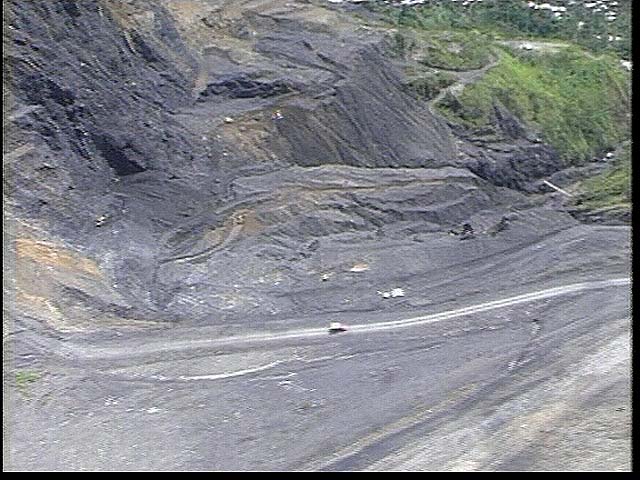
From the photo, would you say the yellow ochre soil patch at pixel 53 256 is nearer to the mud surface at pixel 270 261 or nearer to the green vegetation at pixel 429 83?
the mud surface at pixel 270 261

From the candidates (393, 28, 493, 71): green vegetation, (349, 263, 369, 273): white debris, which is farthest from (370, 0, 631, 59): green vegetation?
(349, 263, 369, 273): white debris

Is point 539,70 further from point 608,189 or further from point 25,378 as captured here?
point 25,378

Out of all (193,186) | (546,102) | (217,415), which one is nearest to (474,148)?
(546,102)

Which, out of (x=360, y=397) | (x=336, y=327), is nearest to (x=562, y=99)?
(x=336, y=327)

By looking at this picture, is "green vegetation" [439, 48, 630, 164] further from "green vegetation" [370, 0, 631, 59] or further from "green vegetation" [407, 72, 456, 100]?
"green vegetation" [370, 0, 631, 59]

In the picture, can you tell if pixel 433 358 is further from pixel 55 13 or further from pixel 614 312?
pixel 55 13

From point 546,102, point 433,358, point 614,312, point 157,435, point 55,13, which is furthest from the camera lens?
point 546,102
